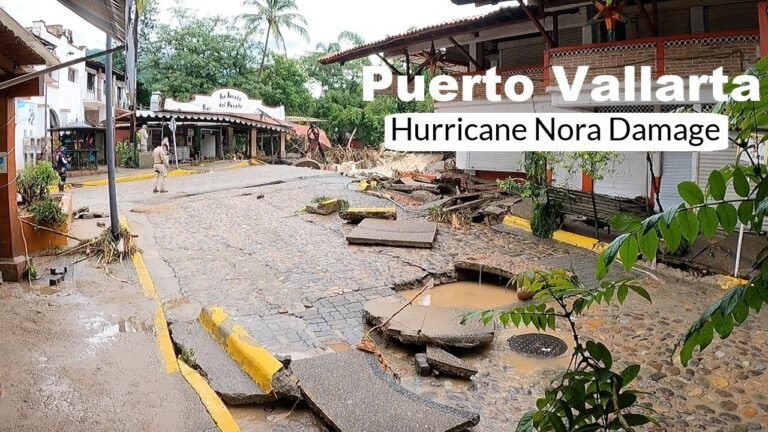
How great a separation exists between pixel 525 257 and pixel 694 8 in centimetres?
845

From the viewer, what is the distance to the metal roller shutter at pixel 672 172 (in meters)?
12.8

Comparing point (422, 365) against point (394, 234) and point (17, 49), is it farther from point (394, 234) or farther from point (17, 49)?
point (17, 49)

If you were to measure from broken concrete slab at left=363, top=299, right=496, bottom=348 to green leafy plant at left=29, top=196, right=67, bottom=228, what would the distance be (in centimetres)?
579

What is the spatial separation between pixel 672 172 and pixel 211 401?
12057 mm

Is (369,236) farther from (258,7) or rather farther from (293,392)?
(258,7)

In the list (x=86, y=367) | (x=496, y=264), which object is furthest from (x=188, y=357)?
(x=496, y=264)

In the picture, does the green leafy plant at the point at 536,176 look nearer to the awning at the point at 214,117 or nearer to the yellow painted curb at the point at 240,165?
the yellow painted curb at the point at 240,165

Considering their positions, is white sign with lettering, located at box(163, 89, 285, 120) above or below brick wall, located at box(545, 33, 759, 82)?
above

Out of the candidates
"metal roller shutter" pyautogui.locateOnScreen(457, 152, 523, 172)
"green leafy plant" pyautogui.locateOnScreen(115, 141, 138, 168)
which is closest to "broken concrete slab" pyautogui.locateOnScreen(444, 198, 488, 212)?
"metal roller shutter" pyautogui.locateOnScreen(457, 152, 523, 172)

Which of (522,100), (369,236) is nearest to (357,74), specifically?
(522,100)

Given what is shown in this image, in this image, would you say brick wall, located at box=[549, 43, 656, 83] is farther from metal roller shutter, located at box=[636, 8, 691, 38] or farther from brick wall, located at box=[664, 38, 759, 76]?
metal roller shutter, located at box=[636, 8, 691, 38]

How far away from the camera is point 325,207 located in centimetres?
1388

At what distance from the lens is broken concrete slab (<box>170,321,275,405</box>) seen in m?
4.68

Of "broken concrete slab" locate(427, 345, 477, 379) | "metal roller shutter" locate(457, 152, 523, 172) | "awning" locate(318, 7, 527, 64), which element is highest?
"awning" locate(318, 7, 527, 64)
